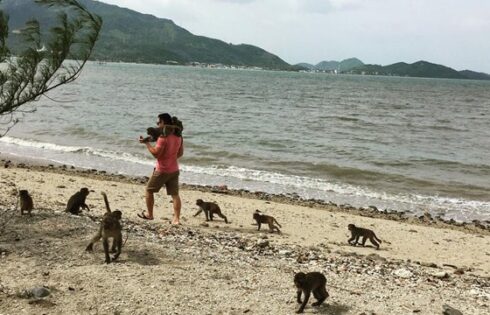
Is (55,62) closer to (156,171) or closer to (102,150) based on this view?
(156,171)

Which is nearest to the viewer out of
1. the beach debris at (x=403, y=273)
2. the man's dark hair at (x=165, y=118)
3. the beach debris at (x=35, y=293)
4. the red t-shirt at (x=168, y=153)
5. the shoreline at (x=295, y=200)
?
the beach debris at (x=35, y=293)

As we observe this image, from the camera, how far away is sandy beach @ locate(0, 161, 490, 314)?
6090 millimetres

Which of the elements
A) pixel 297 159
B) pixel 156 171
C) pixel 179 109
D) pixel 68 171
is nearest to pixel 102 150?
pixel 68 171

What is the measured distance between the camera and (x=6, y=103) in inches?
294

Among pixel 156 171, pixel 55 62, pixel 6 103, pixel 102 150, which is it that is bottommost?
pixel 102 150

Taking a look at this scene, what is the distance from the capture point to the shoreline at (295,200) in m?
14.3

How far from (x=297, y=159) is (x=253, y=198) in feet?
25.2

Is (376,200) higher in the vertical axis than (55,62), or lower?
lower

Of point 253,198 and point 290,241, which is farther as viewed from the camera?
point 253,198

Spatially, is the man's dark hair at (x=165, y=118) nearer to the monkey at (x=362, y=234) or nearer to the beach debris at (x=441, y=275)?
the monkey at (x=362, y=234)

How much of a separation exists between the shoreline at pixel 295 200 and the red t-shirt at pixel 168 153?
572cm

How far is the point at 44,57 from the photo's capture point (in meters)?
7.64

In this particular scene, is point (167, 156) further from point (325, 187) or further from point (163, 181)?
point (325, 187)

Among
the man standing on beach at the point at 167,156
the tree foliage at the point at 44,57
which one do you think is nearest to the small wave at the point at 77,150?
the man standing on beach at the point at 167,156
